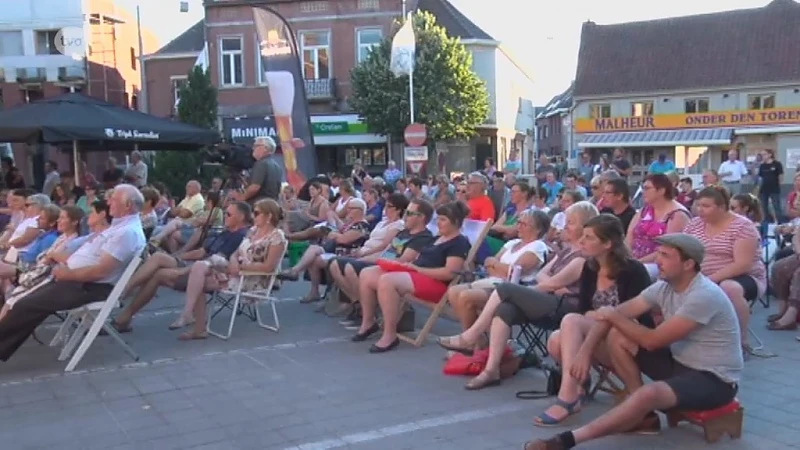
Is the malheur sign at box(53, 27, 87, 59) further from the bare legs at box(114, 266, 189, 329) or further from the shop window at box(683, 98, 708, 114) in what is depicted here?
the bare legs at box(114, 266, 189, 329)

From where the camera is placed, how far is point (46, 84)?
36000mm

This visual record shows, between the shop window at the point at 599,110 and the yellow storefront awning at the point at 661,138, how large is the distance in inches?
40.3

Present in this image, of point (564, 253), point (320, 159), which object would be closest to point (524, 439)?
point (564, 253)

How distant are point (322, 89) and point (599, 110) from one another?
1807 centimetres

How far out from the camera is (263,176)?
903 cm

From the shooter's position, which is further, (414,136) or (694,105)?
(694,105)

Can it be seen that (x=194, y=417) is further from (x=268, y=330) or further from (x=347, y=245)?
(x=347, y=245)

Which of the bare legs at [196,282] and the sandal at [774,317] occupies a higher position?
the bare legs at [196,282]

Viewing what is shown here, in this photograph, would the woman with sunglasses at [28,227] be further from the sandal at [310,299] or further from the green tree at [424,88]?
the green tree at [424,88]

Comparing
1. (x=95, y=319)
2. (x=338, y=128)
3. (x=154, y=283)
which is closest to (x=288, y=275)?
(x=154, y=283)

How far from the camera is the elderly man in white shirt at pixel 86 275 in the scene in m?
5.70

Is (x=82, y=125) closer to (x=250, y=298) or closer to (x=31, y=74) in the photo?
(x=250, y=298)

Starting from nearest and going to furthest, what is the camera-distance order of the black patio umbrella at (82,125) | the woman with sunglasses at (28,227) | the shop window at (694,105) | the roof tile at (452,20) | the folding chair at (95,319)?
the folding chair at (95,319), the woman with sunglasses at (28,227), the black patio umbrella at (82,125), the roof tile at (452,20), the shop window at (694,105)

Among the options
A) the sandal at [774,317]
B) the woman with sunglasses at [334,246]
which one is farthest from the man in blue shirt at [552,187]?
the sandal at [774,317]
